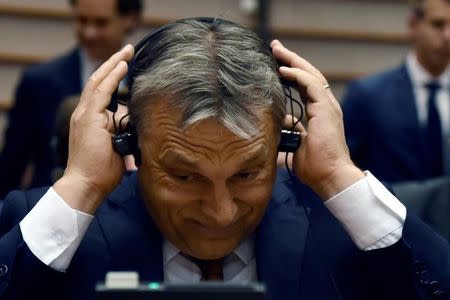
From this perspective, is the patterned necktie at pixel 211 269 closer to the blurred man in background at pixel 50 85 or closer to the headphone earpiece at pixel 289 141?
the headphone earpiece at pixel 289 141

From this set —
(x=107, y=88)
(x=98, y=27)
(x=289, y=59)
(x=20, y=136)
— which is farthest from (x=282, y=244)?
(x=98, y=27)

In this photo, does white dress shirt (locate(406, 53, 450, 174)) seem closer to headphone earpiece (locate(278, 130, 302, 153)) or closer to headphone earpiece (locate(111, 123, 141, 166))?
headphone earpiece (locate(278, 130, 302, 153))

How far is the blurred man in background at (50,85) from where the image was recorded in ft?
15.3

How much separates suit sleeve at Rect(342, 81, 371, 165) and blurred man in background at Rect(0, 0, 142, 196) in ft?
3.47

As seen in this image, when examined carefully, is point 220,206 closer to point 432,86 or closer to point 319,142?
point 319,142

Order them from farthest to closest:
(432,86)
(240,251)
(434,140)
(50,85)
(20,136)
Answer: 1. (432,86)
2. (434,140)
3. (50,85)
4. (20,136)
5. (240,251)

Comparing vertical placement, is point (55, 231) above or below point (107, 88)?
below

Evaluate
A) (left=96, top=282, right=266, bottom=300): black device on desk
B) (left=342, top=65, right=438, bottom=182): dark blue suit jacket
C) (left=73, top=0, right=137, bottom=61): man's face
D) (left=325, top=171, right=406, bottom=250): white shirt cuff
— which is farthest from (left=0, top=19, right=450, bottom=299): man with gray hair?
(left=73, top=0, right=137, bottom=61): man's face

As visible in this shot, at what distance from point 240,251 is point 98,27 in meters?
2.65

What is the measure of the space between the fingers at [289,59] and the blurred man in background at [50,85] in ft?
6.86

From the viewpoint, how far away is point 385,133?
494 cm

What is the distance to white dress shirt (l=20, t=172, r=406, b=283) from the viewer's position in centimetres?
246

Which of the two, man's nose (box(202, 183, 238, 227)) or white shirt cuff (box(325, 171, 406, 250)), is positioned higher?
man's nose (box(202, 183, 238, 227))

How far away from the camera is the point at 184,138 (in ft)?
7.77
